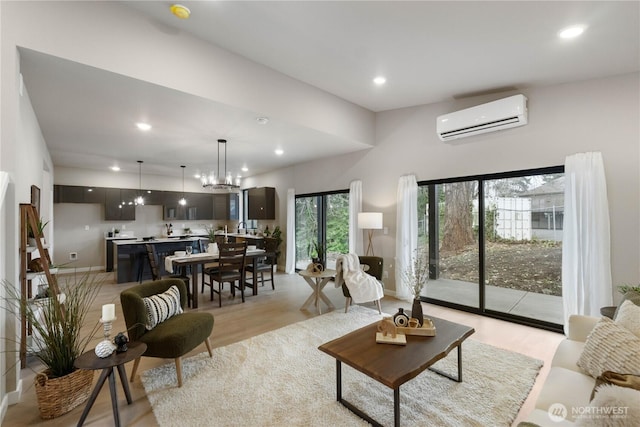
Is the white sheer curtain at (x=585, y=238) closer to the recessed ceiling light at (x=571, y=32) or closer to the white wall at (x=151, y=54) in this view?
the recessed ceiling light at (x=571, y=32)

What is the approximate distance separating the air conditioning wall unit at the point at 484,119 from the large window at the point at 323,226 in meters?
2.31

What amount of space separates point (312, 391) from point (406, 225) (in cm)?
300

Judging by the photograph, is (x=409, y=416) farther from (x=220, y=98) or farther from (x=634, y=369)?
(x=220, y=98)

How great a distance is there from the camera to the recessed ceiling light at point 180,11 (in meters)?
2.28

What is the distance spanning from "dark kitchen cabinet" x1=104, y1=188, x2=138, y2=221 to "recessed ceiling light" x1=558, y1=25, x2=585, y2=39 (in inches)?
358

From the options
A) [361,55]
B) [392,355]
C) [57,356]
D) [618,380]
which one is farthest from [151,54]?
[618,380]

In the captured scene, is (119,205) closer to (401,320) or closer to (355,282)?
(355,282)

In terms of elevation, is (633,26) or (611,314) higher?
(633,26)

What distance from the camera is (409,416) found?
1.96 meters

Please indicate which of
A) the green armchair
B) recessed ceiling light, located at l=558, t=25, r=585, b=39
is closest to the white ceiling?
recessed ceiling light, located at l=558, t=25, r=585, b=39

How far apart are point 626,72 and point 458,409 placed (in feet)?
12.4

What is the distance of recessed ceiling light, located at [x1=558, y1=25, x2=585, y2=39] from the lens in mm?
2365

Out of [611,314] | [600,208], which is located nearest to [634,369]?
[611,314]

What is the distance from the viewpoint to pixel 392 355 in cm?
197
